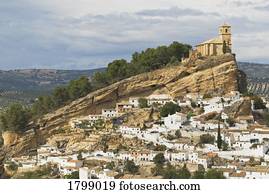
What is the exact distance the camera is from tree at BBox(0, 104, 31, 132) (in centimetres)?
3011

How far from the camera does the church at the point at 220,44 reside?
107 feet

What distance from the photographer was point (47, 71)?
109m

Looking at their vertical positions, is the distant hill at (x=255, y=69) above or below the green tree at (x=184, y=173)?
above

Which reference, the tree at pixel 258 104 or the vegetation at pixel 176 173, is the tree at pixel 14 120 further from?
the tree at pixel 258 104

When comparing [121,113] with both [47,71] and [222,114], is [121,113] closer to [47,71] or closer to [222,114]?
[222,114]

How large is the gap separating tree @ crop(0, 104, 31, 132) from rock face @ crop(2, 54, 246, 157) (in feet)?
2.70

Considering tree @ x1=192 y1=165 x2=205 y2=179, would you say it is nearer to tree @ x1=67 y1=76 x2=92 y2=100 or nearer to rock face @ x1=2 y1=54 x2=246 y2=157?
rock face @ x1=2 y1=54 x2=246 y2=157

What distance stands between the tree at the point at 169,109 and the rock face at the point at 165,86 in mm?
2942

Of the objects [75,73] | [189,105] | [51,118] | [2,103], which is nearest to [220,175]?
[189,105]

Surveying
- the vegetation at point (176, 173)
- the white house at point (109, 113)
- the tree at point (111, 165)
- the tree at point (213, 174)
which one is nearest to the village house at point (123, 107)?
the white house at point (109, 113)

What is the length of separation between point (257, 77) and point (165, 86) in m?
56.2

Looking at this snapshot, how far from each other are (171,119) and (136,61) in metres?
9.41

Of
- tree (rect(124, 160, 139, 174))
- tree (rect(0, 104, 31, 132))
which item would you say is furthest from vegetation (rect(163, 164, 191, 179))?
tree (rect(0, 104, 31, 132))

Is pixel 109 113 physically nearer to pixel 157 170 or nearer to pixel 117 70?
pixel 117 70
